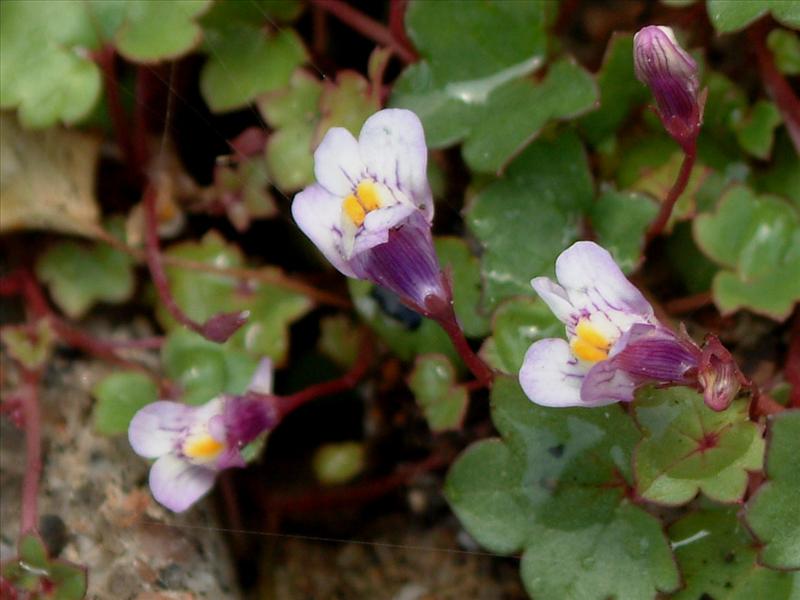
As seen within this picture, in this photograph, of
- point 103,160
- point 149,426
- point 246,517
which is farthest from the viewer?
point 103,160

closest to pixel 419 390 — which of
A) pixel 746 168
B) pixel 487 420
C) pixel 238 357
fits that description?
pixel 487 420

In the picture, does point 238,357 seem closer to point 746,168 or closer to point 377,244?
point 377,244

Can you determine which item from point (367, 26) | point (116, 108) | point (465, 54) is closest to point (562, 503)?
point (465, 54)

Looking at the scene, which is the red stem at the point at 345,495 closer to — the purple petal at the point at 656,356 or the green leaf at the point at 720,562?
the green leaf at the point at 720,562

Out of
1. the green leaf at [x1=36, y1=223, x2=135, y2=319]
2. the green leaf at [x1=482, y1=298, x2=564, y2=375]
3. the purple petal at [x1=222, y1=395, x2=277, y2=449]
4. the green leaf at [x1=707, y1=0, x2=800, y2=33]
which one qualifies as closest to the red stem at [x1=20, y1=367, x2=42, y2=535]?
the green leaf at [x1=36, y1=223, x2=135, y2=319]

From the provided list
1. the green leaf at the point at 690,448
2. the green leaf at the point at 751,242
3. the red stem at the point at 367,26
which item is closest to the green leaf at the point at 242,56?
the red stem at the point at 367,26

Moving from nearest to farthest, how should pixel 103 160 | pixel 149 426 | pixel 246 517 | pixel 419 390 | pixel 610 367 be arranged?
pixel 610 367
pixel 149 426
pixel 419 390
pixel 246 517
pixel 103 160
